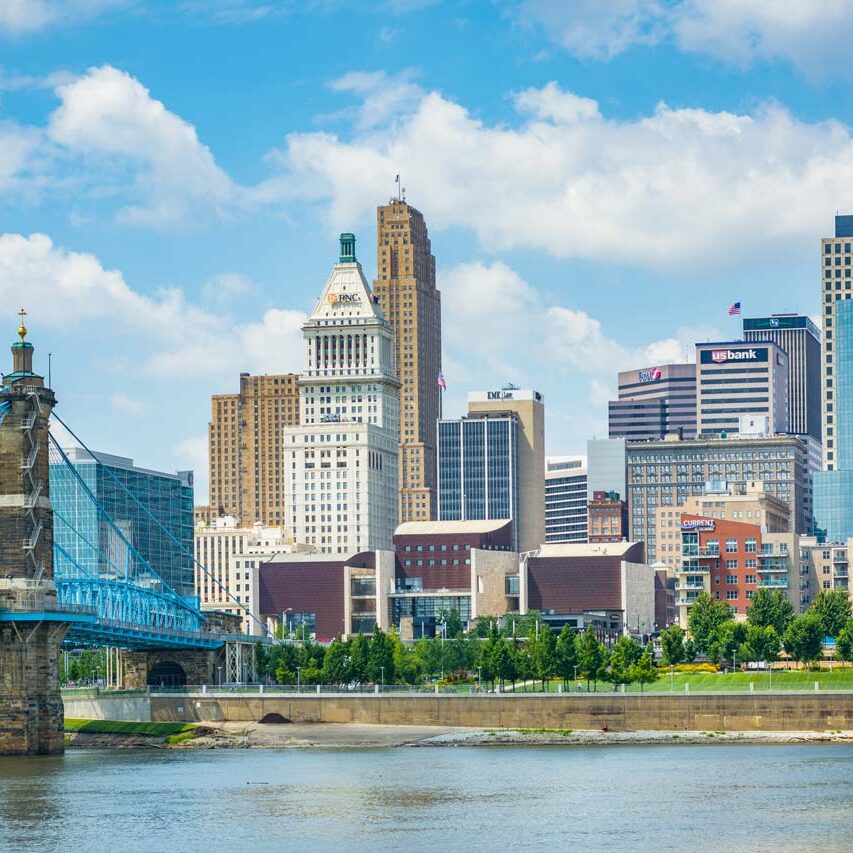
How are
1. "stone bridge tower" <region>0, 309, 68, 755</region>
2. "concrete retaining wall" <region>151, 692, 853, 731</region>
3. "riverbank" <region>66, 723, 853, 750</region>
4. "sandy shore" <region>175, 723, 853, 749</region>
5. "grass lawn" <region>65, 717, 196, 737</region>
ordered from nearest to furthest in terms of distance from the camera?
1. "stone bridge tower" <region>0, 309, 68, 755</region>
2. "sandy shore" <region>175, 723, 853, 749</region>
3. "riverbank" <region>66, 723, 853, 750</region>
4. "concrete retaining wall" <region>151, 692, 853, 731</region>
5. "grass lawn" <region>65, 717, 196, 737</region>

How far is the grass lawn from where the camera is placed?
195 metres

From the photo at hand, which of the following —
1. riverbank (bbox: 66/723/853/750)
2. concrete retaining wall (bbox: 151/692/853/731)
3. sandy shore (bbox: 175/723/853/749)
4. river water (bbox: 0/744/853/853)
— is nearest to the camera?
river water (bbox: 0/744/853/853)

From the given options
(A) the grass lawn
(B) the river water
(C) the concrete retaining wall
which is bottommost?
(B) the river water

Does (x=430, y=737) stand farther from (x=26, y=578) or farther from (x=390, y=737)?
(x=26, y=578)

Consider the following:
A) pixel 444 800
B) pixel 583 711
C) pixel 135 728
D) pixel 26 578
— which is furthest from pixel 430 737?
pixel 444 800

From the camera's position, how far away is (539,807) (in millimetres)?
128000

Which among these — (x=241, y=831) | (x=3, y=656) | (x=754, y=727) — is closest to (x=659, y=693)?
(x=754, y=727)

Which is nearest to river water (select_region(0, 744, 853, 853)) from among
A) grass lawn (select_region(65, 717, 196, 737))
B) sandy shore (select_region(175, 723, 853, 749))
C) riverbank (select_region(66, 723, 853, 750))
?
sandy shore (select_region(175, 723, 853, 749))

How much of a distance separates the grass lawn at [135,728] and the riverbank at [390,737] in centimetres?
67

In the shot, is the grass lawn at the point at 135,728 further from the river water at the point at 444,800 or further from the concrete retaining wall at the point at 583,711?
the river water at the point at 444,800

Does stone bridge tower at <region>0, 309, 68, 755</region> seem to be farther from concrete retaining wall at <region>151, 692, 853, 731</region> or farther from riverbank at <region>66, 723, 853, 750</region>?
concrete retaining wall at <region>151, 692, 853, 731</region>

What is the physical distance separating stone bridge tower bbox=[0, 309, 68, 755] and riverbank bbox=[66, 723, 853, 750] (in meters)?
18.2

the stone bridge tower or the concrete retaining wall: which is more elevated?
the stone bridge tower

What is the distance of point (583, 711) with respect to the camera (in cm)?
18538
